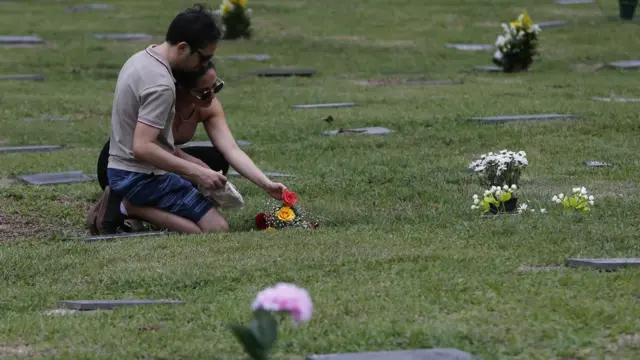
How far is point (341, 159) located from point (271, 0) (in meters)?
17.4

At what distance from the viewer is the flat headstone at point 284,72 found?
52.9 feet

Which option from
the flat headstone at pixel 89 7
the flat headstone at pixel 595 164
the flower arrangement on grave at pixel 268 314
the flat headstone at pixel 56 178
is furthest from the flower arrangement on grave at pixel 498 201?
the flat headstone at pixel 89 7

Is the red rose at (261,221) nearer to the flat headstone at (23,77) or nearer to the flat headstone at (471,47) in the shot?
the flat headstone at (23,77)

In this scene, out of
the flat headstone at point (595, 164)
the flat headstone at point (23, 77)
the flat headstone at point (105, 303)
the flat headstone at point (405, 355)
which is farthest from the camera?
the flat headstone at point (23, 77)

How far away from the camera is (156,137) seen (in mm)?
6941

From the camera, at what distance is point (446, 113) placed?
38.8 feet

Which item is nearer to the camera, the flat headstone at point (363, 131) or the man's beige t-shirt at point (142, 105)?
the man's beige t-shirt at point (142, 105)

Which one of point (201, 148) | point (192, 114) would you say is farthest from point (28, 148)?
point (192, 114)

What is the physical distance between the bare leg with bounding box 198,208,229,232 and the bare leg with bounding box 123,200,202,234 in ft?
0.11

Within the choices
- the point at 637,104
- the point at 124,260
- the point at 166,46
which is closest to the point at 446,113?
the point at 637,104

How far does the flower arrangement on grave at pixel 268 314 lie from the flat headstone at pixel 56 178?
5.80 meters

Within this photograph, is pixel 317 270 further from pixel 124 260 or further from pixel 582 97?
pixel 582 97

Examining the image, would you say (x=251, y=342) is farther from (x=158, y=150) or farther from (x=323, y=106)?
(x=323, y=106)

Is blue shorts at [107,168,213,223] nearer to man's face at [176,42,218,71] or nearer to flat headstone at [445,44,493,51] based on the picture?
man's face at [176,42,218,71]
